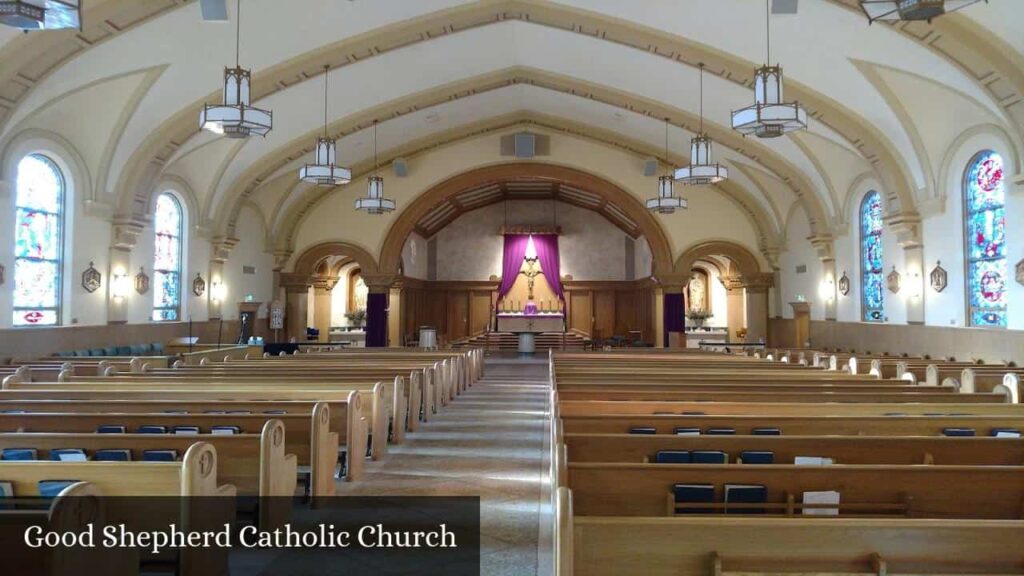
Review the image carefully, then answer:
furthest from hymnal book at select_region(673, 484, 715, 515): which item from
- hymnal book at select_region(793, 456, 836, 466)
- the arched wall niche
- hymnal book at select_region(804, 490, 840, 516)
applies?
the arched wall niche

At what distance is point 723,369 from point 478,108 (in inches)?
413

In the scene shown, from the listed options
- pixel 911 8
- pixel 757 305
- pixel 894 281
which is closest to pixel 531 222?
pixel 757 305

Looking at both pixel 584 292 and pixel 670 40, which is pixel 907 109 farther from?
pixel 584 292

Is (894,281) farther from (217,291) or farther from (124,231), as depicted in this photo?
(217,291)

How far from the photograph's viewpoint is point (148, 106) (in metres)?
11.9

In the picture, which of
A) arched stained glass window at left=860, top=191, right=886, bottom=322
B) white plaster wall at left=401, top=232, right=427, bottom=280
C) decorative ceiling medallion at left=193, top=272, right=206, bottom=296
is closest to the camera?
arched stained glass window at left=860, top=191, right=886, bottom=322

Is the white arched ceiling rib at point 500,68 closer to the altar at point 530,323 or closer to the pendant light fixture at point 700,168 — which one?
the pendant light fixture at point 700,168

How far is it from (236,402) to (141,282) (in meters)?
9.78

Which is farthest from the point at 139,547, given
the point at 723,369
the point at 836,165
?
the point at 836,165

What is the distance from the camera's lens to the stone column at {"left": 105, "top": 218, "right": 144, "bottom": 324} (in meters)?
12.8

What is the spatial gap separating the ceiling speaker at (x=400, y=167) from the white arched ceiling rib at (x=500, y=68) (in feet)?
11.2

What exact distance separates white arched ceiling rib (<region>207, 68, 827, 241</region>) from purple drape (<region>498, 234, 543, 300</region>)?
8.56 meters

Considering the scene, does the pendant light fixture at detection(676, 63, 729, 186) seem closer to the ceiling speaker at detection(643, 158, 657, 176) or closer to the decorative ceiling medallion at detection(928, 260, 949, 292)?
the decorative ceiling medallion at detection(928, 260, 949, 292)

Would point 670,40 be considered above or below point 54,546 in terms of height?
above
